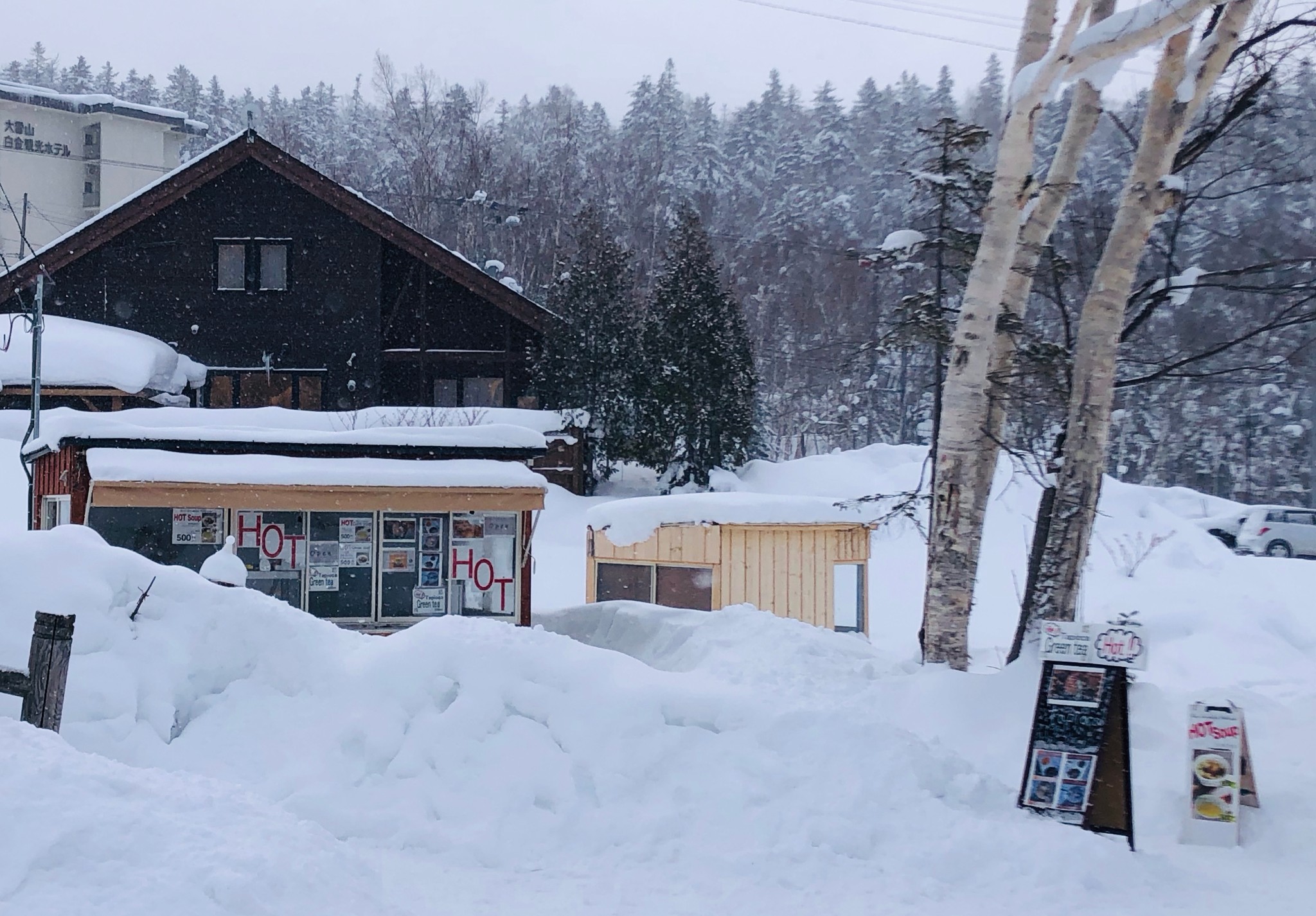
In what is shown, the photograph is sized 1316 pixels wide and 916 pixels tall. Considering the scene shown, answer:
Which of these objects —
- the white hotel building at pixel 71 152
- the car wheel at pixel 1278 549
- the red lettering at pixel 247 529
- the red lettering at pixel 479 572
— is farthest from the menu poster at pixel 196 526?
the white hotel building at pixel 71 152

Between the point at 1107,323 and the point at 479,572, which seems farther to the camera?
the point at 479,572

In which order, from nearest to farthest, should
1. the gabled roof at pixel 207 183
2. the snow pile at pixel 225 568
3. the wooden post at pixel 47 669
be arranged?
the wooden post at pixel 47 669 < the snow pile at pixel 225 568 < the gabled roof at pixel 207 183

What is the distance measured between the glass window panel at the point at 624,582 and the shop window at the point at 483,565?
2.98 m

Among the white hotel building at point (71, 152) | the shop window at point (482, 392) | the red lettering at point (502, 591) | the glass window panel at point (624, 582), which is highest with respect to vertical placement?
the white hotel building at point (71, 152)

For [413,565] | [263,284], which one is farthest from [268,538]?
[263,284]

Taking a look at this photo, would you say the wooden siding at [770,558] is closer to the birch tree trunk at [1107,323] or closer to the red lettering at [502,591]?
the red lettering at [502,591]

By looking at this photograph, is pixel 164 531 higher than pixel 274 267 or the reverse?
the reverse

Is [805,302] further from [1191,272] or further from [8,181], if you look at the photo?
[8,181]

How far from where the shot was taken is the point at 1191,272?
9992 millimetres

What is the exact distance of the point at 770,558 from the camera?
15.3 meters

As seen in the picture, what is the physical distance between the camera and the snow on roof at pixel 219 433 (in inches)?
477

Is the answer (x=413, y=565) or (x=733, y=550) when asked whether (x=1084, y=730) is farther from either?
(x=733, y=550)

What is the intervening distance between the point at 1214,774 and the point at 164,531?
1035 centimetres

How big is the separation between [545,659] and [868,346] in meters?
4.98
